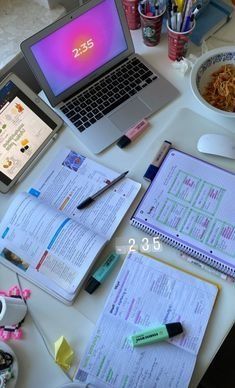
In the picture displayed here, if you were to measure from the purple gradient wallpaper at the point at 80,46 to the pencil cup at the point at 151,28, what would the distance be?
0.25 feet

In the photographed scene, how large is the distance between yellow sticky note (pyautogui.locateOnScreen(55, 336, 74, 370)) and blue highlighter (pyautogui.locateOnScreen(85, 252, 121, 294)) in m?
0.11

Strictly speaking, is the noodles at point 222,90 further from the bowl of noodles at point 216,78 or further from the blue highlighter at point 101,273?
the blue highlighter at point 101,273

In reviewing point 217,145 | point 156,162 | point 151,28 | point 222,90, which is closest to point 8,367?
point 156,162

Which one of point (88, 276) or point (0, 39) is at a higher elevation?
point (0, 39)

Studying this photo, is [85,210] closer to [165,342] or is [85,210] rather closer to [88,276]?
[88,276]

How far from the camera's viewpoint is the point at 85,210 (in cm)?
92

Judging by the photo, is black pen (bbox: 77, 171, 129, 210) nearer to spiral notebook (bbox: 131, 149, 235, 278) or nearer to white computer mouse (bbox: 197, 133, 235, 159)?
spiral notebook (bbox: 131, 149, 235, 278)

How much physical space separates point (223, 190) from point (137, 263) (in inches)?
9.8

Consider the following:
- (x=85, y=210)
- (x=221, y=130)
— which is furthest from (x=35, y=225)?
(x=221, y=130)

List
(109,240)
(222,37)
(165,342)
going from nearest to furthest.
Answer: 1. (165,342)
2. (109,240)
3. (222,37)

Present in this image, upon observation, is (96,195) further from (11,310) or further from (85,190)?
(11,310)

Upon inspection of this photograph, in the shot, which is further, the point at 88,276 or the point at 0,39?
the point at 0,39

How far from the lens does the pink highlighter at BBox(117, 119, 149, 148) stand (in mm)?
985

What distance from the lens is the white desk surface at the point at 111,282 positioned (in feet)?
2.56
